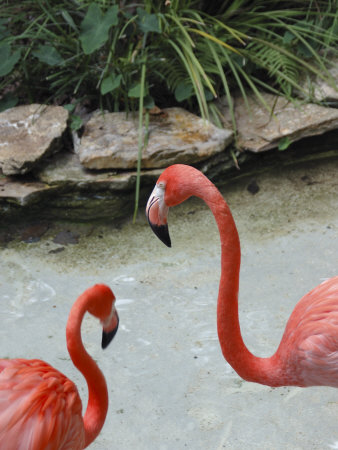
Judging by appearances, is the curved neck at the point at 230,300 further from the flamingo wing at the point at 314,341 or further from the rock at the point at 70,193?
the rock at the point at 70,193

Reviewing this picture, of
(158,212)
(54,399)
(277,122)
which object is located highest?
(158,212)

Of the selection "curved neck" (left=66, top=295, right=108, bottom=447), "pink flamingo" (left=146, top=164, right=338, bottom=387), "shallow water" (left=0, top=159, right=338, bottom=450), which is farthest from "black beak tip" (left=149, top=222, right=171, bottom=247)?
"shallow water" (left=0, top=159, right=338, bottom=450)

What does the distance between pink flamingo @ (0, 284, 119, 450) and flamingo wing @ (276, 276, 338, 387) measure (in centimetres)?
59

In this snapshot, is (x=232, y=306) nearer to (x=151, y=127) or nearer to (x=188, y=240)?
(x=188, y=240)

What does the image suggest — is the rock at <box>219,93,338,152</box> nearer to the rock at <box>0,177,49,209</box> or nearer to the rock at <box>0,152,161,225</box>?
the rock at <box>0,152,161,225</box>

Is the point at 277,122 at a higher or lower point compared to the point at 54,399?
lower

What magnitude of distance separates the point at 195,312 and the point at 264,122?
134 centimetres

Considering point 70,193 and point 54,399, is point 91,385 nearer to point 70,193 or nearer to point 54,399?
point 54,399

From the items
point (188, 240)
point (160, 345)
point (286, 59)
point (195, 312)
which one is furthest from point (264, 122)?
point (160, 345)

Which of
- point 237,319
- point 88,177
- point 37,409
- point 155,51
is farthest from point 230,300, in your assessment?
point 155,51

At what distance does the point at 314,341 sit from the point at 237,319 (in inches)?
10.1

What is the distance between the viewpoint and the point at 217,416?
2.21m

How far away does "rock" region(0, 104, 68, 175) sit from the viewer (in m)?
3.21

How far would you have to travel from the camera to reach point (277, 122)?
136 inches
